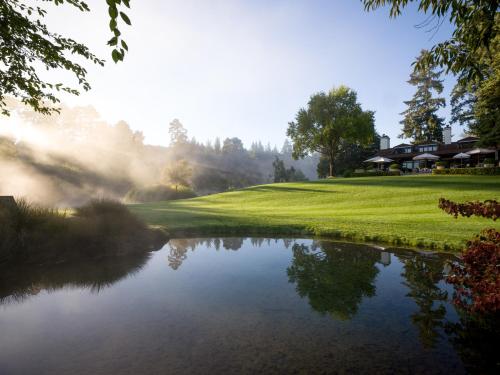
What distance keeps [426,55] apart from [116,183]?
65034mm

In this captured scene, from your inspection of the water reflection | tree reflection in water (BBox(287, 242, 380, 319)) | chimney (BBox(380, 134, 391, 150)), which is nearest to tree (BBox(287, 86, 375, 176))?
chimney (BBox(380, 134, 391, 150))

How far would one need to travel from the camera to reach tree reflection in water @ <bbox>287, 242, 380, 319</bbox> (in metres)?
5.90

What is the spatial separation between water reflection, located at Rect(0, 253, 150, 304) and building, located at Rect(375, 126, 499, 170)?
5007cm

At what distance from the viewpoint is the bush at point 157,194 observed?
41.4 m

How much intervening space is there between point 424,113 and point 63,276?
63.4 metres

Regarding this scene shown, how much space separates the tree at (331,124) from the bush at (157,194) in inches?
811

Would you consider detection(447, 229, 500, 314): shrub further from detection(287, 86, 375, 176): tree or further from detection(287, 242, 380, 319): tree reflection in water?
detection(287, 86, 375, 176): tree

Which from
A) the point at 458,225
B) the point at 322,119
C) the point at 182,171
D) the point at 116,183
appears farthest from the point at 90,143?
the point at 458,225

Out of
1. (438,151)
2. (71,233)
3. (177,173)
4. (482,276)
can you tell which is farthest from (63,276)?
(438,151)


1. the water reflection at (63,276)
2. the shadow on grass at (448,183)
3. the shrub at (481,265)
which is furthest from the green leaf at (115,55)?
the shadow on grass at (448,183)

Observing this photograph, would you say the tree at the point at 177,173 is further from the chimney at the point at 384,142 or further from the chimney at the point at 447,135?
the chimney at the point at 447,135

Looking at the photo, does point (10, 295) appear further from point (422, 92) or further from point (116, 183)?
point (422, 92)

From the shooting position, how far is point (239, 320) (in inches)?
204

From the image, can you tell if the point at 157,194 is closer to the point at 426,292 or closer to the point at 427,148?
the point at 426,292
